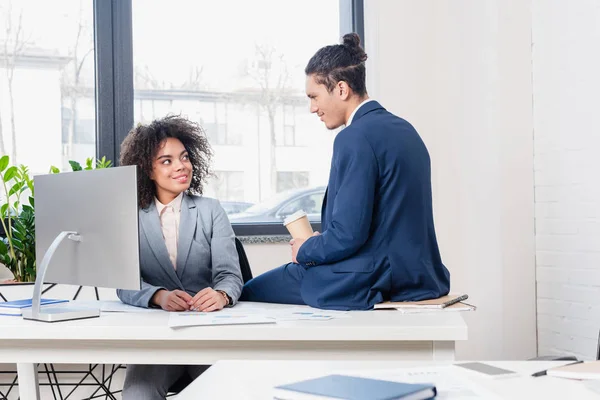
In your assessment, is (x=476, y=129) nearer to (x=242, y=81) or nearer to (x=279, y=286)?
(x=242, y=81)

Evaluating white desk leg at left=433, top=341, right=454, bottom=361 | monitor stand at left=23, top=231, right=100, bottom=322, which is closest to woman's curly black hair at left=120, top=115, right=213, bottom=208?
monitor stand at left=23, top=231, right=100, bottom=322

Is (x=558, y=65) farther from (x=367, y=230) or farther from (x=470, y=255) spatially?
(x=367, y=230)

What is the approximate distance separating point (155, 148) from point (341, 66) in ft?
2.12

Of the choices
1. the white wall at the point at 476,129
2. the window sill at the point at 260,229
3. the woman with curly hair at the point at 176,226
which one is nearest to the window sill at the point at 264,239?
the window sill at the point at 260,229

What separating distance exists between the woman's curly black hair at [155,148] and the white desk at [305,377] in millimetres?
1268

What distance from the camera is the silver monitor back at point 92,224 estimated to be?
5.93 feet

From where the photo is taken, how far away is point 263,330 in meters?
1.71

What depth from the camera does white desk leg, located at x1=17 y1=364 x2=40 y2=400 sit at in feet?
5.98

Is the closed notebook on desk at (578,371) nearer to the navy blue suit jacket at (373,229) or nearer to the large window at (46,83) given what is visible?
the navy blue suit jacket at (373,229)

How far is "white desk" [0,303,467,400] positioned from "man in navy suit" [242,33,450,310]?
0.23 meters

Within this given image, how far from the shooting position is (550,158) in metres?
3.18

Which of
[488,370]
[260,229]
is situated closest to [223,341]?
[488,370]

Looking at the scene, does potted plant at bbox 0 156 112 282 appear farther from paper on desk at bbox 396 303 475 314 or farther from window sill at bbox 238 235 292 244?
paper on desk at bbox 396 303 475 314

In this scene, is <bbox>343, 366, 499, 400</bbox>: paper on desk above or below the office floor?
above
